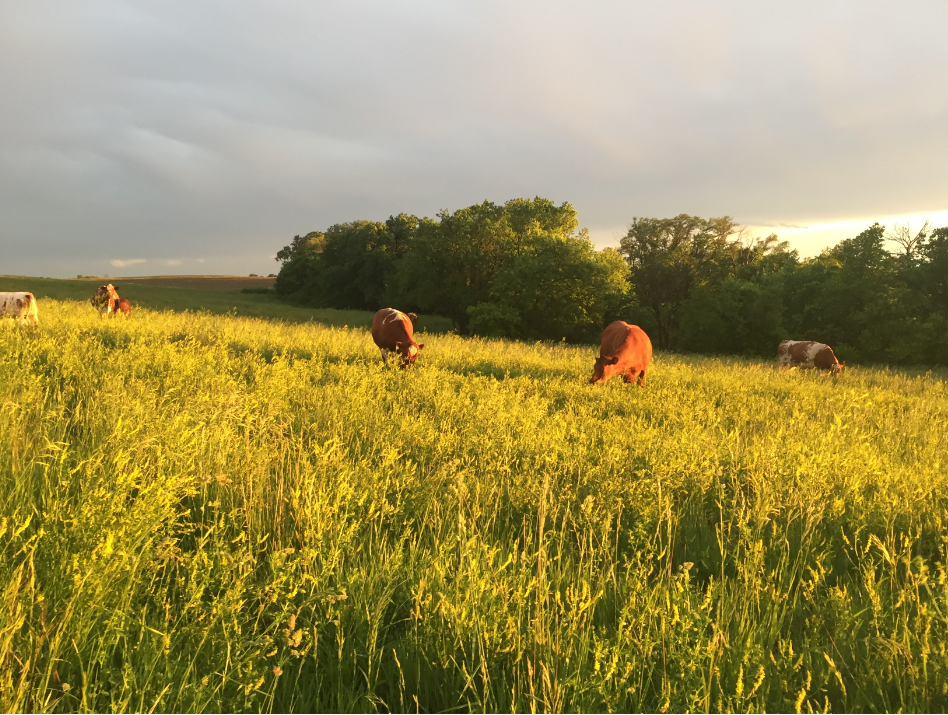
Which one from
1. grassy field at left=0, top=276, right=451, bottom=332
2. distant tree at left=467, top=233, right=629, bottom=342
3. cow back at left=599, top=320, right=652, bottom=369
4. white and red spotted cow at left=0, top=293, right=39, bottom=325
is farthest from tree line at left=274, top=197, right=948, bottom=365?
white and red spotted cow at left=0, top=293, right=39, bottom=325

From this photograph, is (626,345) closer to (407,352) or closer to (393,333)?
(407,352)

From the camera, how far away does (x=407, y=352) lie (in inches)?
453

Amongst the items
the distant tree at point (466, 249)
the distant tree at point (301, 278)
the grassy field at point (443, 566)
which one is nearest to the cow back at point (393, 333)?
the grassy field at point (443, 566)

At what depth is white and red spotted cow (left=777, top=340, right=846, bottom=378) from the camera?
18.0 metres

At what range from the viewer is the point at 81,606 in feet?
6.34

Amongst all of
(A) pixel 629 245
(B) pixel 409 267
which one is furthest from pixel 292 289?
(A) pixel 629 245

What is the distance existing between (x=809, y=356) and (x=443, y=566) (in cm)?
2083

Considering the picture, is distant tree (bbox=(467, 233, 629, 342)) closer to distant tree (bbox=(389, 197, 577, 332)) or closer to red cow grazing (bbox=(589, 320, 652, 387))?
distant tree (bbox=(389, 197, 577, 332))

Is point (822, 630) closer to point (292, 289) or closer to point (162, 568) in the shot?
point (162, 568)

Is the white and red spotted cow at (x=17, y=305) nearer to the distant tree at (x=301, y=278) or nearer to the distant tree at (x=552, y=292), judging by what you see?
the distant tree at (x=552, y=292)

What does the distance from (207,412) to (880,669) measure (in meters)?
4.97

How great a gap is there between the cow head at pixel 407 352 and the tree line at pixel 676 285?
2104 cm

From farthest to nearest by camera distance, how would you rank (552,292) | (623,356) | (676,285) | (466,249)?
1. (676,285)
2. (466,249)
3. (552,292)
4. (623,356)

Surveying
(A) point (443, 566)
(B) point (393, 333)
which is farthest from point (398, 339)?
(A) point (443, 566)
